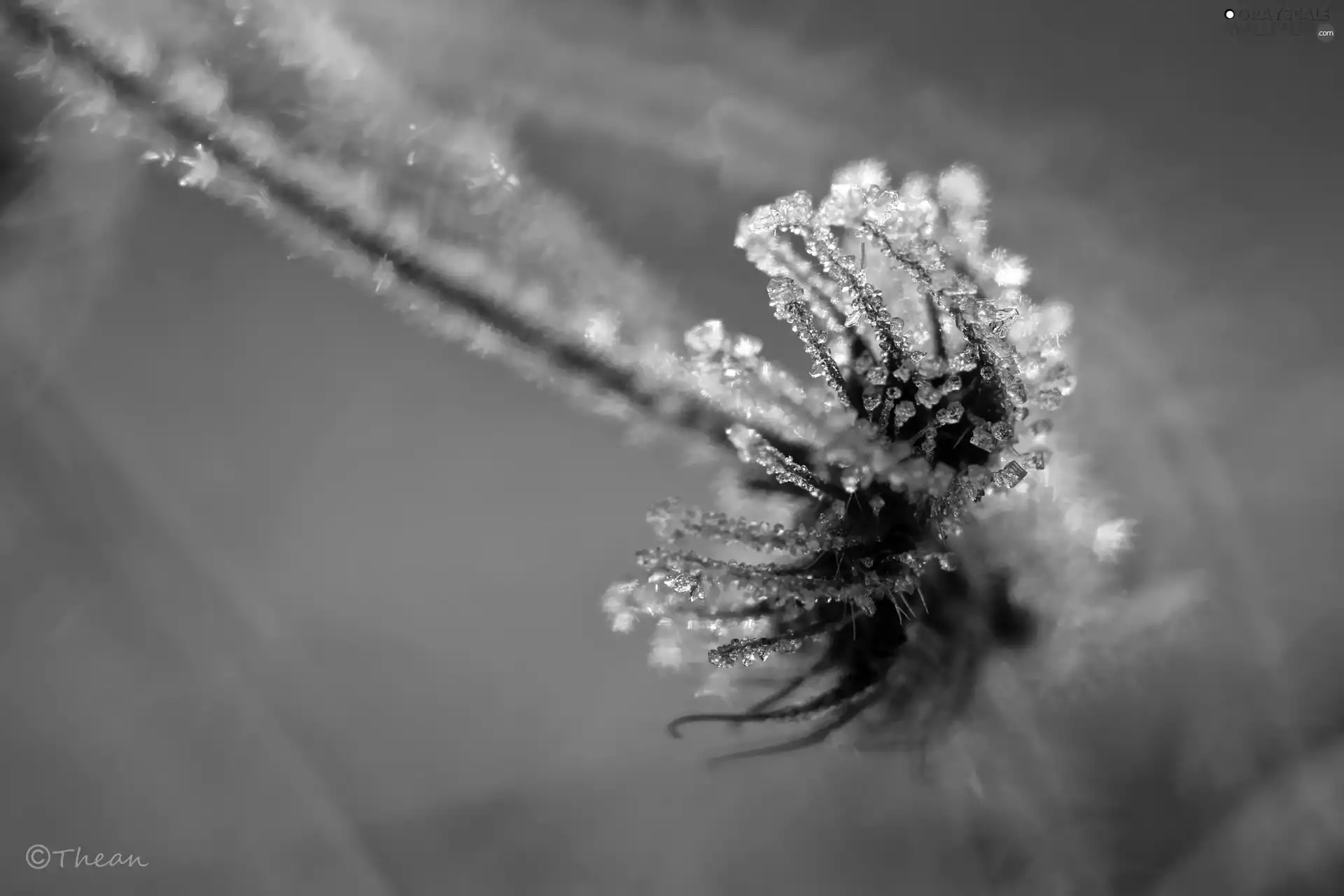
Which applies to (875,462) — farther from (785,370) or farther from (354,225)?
(354,225)

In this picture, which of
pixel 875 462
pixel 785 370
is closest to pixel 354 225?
pixel 785 370

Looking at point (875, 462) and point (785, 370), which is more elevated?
point (785, 370)

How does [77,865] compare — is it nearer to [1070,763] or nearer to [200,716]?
[200,716]

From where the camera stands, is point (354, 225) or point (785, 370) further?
point (785, 370)
